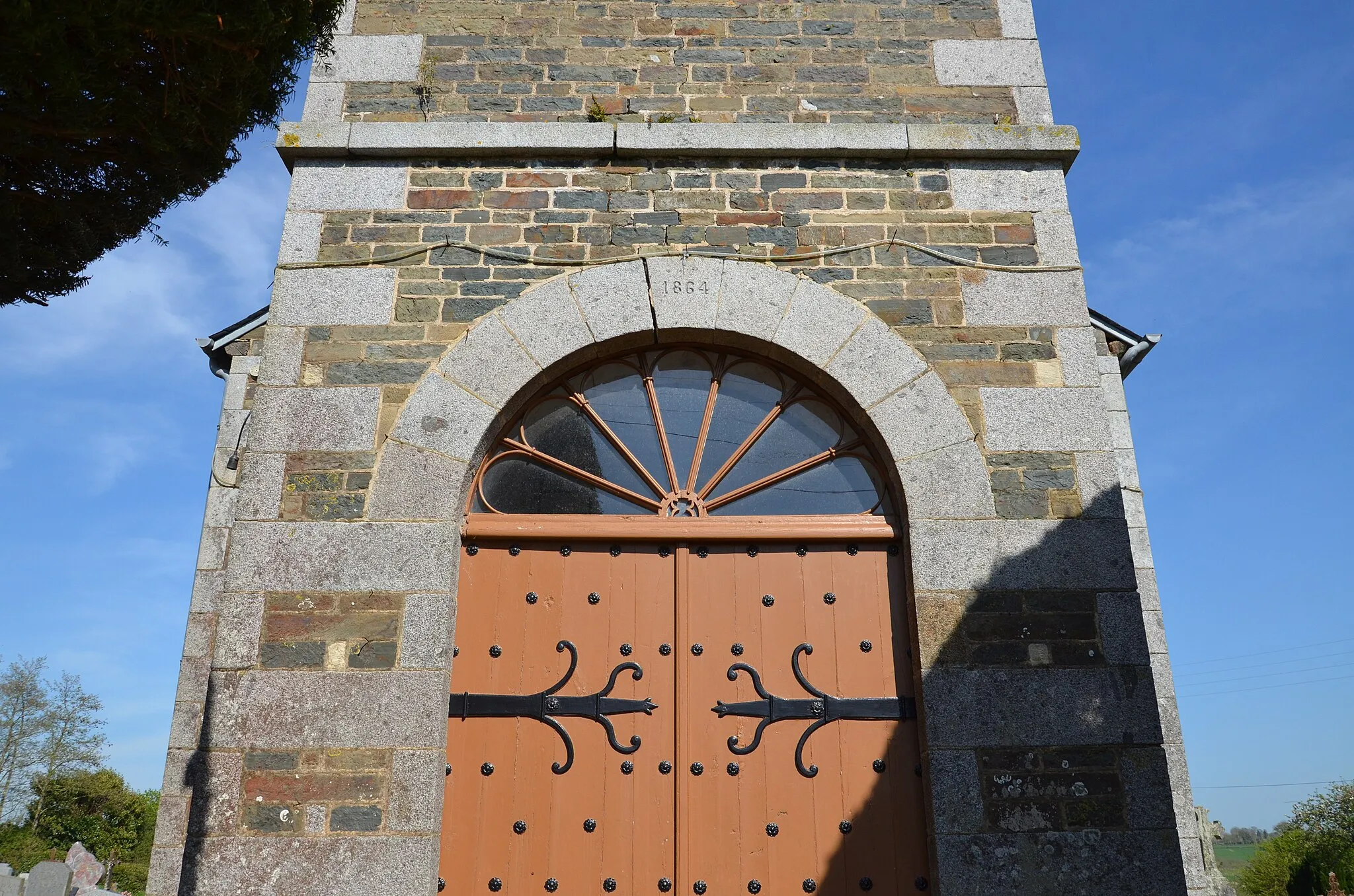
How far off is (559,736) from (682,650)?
0.64 m

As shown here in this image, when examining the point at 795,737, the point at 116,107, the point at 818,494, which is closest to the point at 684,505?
the point at 818,494

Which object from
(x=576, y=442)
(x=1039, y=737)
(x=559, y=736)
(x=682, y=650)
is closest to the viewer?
(x=1039, y=737)

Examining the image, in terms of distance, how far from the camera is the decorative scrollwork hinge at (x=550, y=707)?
4184 millimetres

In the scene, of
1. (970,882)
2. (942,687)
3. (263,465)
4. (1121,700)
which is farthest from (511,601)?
(1121,700)

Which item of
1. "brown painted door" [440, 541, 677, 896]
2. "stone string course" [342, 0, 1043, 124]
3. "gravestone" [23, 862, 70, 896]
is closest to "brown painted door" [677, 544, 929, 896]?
"brown painted door" [440, 541, 677, 896]

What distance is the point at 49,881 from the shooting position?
733 cm

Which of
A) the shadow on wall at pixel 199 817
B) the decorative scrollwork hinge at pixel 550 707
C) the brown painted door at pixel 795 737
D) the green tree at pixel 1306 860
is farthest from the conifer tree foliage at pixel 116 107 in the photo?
the green tree at pixel 1306 860

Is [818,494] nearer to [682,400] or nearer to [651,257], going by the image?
[682,400]

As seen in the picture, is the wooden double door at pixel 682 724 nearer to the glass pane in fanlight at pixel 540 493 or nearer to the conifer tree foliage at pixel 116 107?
the glass pane in fanlight at pixel 540 493

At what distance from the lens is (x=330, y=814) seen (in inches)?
151

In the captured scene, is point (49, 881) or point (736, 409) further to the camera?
point (49, 881)

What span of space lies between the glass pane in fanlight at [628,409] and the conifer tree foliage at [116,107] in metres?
1.84

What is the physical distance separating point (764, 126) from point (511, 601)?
2.70m

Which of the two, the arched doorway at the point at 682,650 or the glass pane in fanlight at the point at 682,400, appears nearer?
the arched doorway at the point at 682,650
